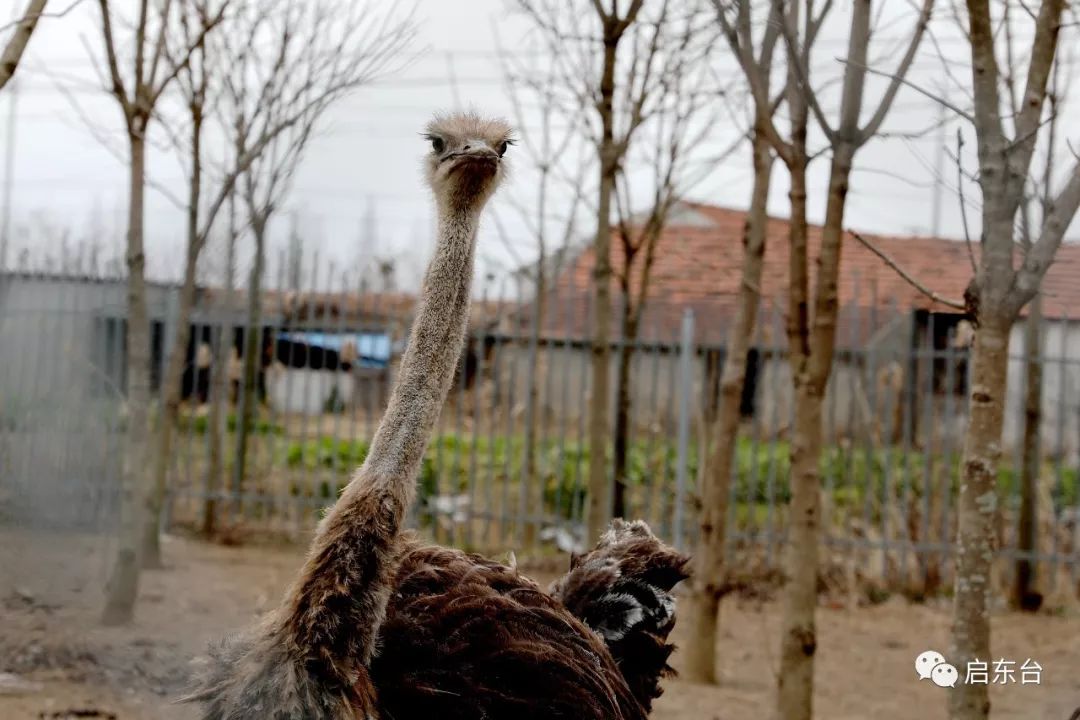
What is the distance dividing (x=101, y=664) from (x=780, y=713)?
2.88m

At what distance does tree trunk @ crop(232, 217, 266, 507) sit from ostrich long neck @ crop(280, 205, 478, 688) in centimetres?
695

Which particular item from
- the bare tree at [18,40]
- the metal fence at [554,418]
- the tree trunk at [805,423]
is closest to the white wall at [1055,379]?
the metal fence at [554,418]

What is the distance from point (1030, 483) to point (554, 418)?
388 cm

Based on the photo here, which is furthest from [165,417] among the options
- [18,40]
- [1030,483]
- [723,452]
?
[1030,483]

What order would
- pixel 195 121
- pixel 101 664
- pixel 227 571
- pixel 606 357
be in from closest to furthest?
pixel 101 664 < pixel 606 357 < pixel 195 121 < pixel 227 571

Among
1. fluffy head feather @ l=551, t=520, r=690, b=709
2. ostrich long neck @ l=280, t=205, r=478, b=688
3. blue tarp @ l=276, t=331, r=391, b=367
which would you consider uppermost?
blue tarp @ l=276, t=331, r=391, b=367

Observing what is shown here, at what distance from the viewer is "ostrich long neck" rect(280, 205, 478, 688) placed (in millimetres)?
2525

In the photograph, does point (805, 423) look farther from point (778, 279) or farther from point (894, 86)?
point (778, 279)

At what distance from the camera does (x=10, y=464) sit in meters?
5.86

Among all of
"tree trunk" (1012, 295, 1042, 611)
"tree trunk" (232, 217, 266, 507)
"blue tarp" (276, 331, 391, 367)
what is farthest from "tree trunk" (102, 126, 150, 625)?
"tree trunk" (1012, 295, 1042, 611)

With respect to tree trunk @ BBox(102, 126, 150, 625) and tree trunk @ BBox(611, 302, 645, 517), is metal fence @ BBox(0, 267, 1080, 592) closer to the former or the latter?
tree trunk @ BBox(611, 302, 645, 517)

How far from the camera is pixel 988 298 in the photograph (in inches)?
126

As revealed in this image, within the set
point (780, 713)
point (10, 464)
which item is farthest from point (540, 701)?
point (10, 464)

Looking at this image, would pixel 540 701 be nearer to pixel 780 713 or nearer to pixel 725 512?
pixel 780 713
